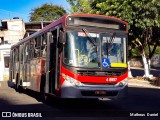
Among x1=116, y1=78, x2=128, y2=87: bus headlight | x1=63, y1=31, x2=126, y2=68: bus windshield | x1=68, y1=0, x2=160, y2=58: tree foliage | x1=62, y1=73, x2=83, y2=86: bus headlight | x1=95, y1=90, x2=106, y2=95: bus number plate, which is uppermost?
x1=68, y1=0, x2=160, y2=58: tree foliage

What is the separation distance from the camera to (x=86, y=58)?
11.4 m

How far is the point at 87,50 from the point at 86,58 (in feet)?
0.92

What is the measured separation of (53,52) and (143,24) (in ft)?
49.4

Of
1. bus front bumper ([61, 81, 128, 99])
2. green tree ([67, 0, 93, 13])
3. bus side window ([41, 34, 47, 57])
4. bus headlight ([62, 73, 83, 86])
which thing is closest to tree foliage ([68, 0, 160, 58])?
green tree ([67, 0, 93, 13])

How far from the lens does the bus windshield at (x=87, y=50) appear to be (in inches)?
447

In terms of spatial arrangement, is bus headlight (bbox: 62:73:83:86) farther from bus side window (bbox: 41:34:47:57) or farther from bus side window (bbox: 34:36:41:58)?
bus side window (bbox: 34:36:41:58)

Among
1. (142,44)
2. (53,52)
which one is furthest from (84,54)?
(142,44)

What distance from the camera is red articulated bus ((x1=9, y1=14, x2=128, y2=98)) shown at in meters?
11.3

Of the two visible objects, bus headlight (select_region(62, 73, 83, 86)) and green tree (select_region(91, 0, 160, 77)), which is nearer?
bus headlight (select_region(62, 73, 83, 86))

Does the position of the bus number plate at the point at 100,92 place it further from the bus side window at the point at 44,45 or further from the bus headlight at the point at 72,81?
the bus side window at the point at 44,45

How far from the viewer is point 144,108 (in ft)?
40.5

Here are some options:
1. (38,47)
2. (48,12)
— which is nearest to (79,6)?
(38,47)

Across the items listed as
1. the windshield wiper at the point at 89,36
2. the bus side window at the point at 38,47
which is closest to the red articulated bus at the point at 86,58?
the windshield wiper at the point at 89,36

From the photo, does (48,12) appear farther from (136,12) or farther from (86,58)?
(86,58)
